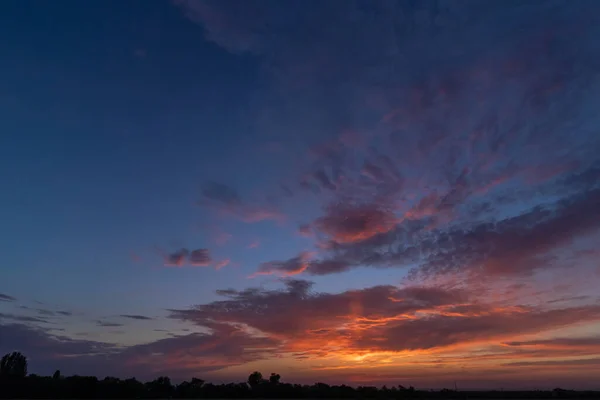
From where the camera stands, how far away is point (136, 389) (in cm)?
14738

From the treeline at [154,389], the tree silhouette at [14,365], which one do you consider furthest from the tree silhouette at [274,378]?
the tree silhouette at [14,365]

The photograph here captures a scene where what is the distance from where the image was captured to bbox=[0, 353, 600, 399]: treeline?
132 metres

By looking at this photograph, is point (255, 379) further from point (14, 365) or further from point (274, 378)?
point (14, 365)

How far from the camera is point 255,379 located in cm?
17762

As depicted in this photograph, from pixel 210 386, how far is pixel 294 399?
35.0m

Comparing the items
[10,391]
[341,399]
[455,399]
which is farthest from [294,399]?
[10,391]

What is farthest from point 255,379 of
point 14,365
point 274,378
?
point 14,365

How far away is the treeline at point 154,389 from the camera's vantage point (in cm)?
13150

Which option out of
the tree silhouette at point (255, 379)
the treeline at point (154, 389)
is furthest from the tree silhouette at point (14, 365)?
the tree silhouette at point (255, 379)

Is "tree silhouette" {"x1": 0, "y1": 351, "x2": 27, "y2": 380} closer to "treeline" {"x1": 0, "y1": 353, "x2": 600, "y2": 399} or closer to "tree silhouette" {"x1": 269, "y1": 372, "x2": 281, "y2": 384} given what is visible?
"treeline" {"x1": 0, "y1": 353, "x2": 600, "y2": 399}

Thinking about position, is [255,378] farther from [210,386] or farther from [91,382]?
[91,382]

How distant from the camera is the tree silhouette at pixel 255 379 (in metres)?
173

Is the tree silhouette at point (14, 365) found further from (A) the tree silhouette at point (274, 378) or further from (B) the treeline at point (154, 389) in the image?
(A) the tree silhouette at point (274, 378)

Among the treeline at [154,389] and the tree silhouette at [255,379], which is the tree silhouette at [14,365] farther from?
the tree silhouette at [255,379]
